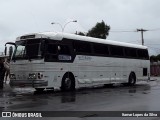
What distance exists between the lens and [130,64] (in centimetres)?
2939

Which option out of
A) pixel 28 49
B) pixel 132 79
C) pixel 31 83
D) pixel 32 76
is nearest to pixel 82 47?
pixel 28 49

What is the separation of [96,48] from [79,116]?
45.5 ft

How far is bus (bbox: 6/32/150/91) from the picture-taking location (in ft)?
67.2

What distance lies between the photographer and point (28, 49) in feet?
68.4

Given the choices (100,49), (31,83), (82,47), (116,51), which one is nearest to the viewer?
(31,83)

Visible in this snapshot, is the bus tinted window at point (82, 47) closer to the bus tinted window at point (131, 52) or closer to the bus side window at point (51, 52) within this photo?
the bus side window at point (51, 52)

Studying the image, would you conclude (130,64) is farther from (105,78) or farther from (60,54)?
(60,54)

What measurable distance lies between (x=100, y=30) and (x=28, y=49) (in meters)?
55.7

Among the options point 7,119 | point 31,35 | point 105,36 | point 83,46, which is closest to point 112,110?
point 7,119

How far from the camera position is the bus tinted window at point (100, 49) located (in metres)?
25.0

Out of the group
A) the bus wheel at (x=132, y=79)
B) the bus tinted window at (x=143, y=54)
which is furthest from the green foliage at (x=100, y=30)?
the bus wheel at (x=132, y=79)

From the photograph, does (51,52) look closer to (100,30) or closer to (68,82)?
(68,82)

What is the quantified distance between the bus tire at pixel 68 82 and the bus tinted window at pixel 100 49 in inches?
125

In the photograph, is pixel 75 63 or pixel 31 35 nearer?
Result: pixel 31 35
